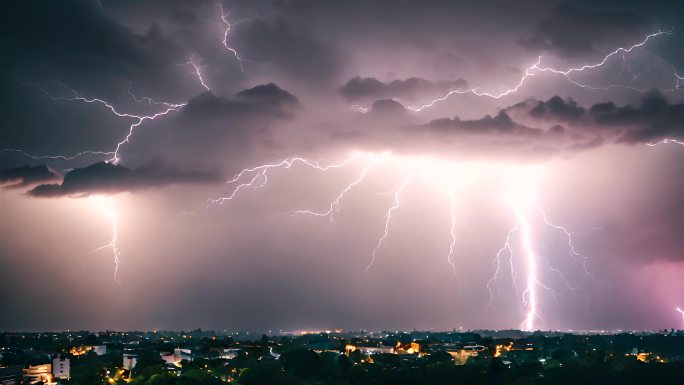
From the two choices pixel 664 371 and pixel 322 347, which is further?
pixel 322 347

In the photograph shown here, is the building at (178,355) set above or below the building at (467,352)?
above

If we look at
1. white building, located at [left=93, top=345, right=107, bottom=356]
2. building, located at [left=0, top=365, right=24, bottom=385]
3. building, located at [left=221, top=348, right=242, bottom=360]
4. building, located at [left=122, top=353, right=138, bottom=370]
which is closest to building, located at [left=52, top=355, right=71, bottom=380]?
building, located at [left=0, top=365, right=24, bottom=385]

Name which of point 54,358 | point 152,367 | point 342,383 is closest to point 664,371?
point 342,383

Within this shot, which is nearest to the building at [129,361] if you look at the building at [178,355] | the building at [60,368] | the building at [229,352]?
the building at [60,368]

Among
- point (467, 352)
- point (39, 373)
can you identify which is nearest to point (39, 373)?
point (39, 373)

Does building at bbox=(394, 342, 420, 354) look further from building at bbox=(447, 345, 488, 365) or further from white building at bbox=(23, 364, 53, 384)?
white building at bbox=(23, 364, 53, 384)

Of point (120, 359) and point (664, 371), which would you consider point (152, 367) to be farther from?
point (664, 371)

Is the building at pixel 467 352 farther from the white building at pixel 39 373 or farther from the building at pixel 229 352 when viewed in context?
the white building at pixel 39 373

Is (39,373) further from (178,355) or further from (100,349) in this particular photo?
(100,349)
